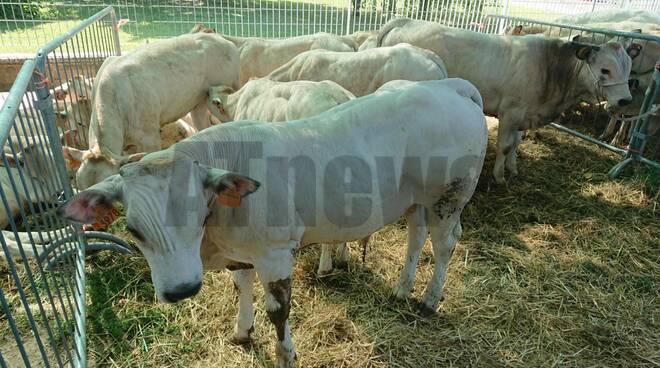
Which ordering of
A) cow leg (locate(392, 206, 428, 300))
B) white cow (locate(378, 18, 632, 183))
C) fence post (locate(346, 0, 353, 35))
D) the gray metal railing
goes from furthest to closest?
fence post (locate(346, 0, 353, 35)), the gray metal railing, white cow (locate(378, 18, 632, 183)), cow leg (locate(392, 206, 428, 300))

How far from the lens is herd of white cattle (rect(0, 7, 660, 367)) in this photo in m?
2.34

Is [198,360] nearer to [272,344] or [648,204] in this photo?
[272,344]

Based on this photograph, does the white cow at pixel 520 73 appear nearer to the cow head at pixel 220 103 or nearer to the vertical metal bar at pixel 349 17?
the cow head at pixel 220 103

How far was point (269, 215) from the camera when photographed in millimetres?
2805

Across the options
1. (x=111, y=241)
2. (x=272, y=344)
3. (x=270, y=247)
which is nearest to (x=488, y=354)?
(x=272, y=344)

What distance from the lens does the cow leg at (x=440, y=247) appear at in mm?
3704

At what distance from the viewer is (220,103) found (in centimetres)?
522

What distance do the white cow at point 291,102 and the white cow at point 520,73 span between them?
2.98 m

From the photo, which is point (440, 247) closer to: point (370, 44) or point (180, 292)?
point (180, 292)

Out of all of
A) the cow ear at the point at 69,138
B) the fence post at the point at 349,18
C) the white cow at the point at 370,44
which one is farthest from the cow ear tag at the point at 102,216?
the fence post at the point at 349,18

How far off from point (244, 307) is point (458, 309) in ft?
6.42

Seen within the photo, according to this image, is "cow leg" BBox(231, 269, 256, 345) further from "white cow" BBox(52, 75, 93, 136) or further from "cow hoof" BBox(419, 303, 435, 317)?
"white cow" BBox(52, 75, 93, 136)

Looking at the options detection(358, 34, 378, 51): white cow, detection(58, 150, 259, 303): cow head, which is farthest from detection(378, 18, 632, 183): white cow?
detection(58, 150, 259, 303): cow head

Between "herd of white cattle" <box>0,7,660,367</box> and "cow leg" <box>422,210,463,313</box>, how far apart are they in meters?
0.01
